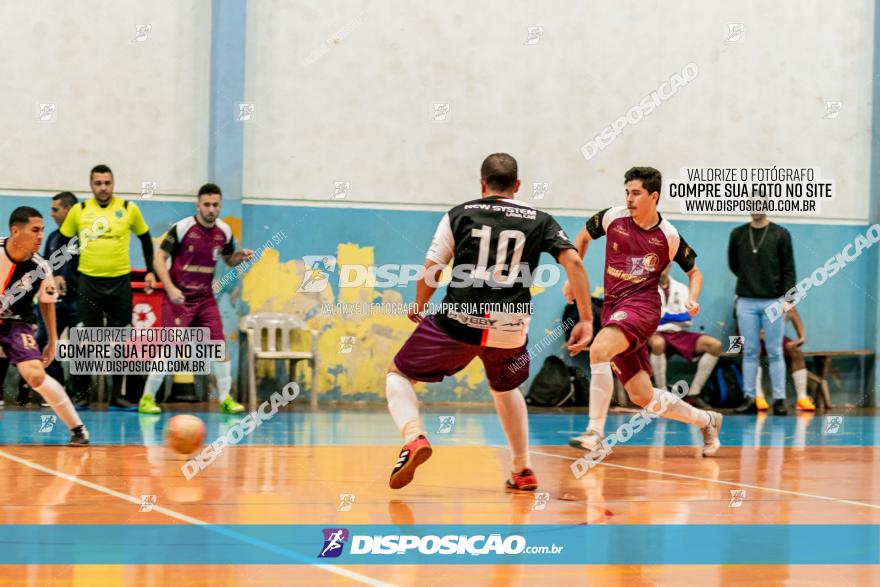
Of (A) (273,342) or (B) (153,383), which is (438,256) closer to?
(B) (153,383)

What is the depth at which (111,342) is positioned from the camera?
13.8 m

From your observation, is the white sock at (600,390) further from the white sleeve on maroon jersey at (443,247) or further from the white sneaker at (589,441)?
the white sleeve on maroon jersey at (443,247)

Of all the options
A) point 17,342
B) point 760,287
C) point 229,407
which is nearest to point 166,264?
point 229,407

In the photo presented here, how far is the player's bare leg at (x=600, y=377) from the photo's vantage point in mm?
8906

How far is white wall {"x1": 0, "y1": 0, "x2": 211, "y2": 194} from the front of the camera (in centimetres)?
1467

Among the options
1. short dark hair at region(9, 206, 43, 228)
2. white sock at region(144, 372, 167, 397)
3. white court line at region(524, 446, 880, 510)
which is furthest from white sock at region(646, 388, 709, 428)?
white sock at region(144, 372, 167, 397)

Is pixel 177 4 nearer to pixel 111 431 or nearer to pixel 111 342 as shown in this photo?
pixel 111 342

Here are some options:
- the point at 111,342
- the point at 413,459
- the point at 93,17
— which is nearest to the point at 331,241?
the point at 111,342

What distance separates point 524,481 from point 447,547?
2149 millimetres

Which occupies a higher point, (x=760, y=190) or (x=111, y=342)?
(x=760, y=190)

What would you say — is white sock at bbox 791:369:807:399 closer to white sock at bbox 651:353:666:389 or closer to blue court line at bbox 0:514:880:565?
white sock at bbox 651:353:666:389

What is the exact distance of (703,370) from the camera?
15.6 meters

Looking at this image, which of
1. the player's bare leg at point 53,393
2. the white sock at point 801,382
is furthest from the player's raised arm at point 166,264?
the white sock at point 801,382

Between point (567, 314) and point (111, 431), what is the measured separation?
7.16 meters
